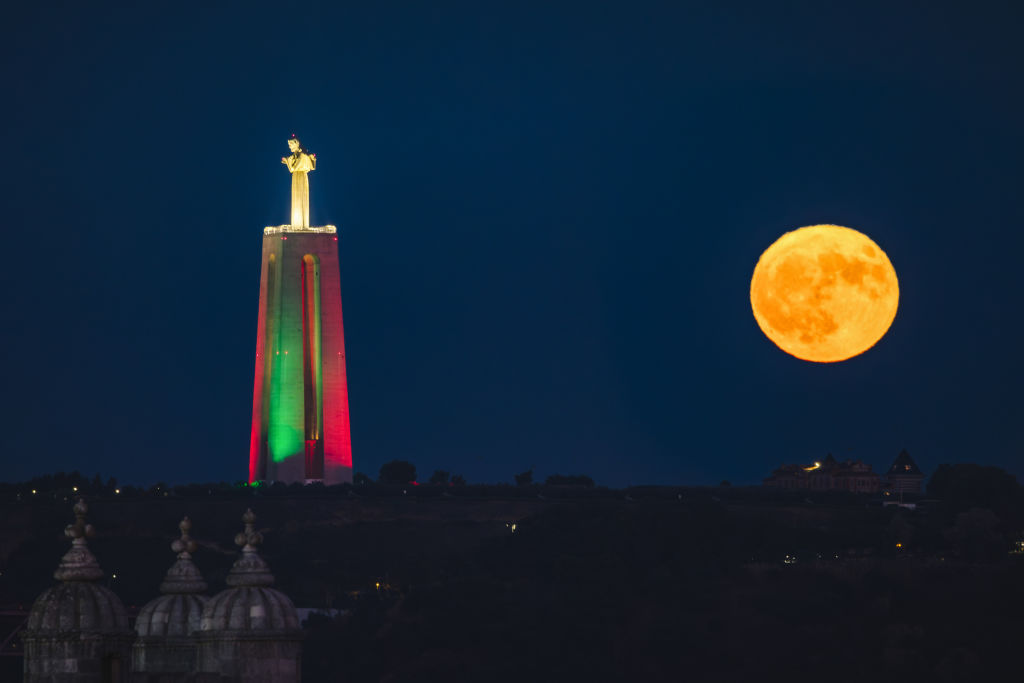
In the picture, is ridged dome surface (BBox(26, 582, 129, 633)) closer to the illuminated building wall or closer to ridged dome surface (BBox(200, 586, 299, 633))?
ridged dome surface (BBox(200, 586, 299, 633))

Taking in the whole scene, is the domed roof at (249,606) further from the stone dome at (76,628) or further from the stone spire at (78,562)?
the stone spire at (78,562)

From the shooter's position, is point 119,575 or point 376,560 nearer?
point 119,575

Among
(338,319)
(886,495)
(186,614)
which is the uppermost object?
(338,319)

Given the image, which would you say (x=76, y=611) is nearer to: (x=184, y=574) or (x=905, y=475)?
(x=184, y=574)

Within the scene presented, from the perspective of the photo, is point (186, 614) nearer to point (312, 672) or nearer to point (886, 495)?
point (312, 672)

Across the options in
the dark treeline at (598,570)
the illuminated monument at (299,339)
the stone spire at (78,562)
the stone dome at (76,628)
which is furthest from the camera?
the illuminated monument at (299,339)

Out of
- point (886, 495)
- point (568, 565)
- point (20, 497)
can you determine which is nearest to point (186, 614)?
point (568, 565)

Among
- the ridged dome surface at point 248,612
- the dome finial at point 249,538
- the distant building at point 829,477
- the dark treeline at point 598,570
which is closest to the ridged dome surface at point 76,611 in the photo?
the ridged dome surface at point 248,612
